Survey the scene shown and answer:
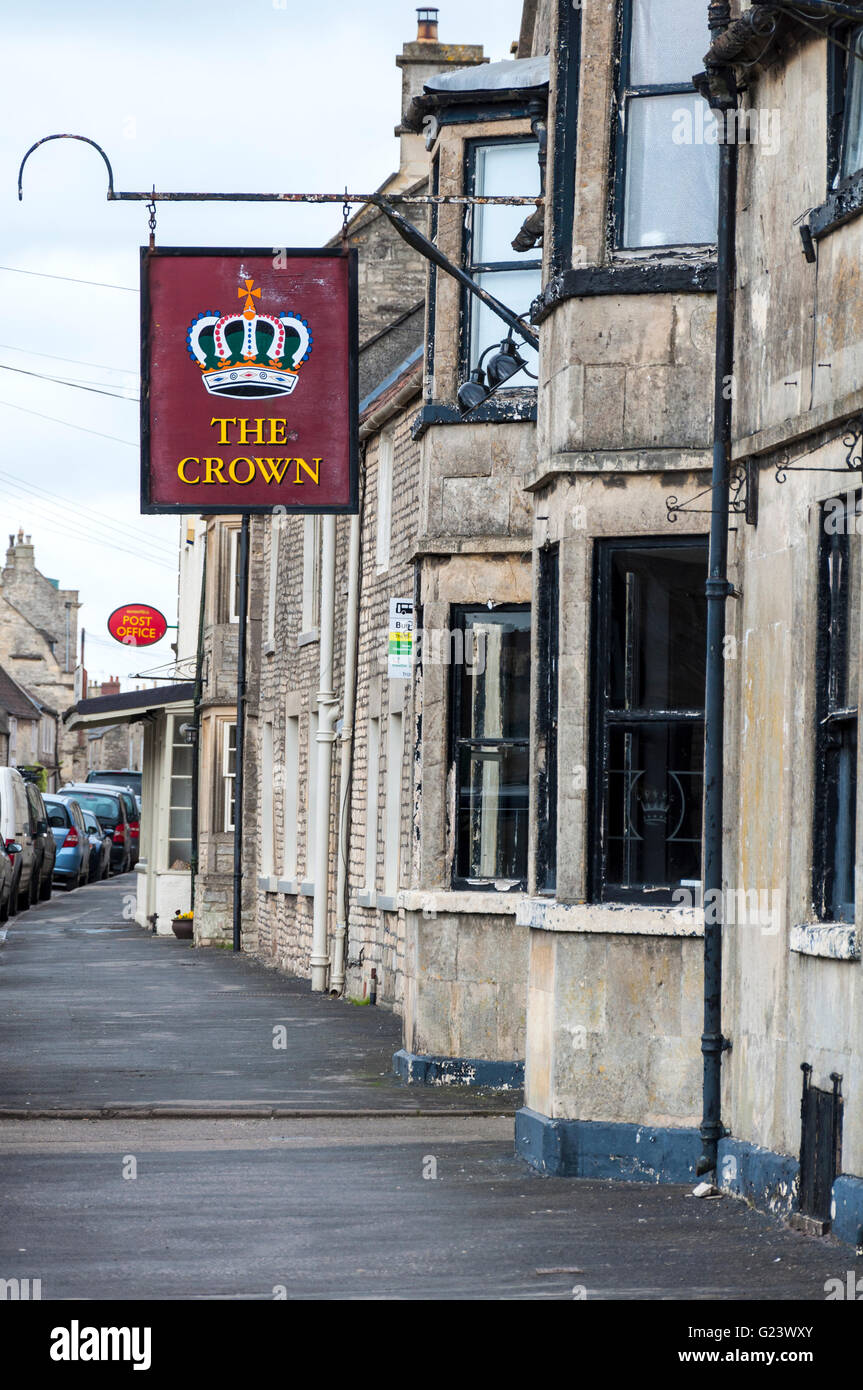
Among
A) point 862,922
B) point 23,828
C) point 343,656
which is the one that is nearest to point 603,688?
point 862,922

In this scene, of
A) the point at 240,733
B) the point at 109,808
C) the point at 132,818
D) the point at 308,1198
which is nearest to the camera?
the point at 308,1198

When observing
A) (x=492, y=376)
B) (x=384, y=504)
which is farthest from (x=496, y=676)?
(x=384, y=504)

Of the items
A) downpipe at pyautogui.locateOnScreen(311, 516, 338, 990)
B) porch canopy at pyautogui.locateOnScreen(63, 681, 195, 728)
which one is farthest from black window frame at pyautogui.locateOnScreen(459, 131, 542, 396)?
porch canopy at pyautogui.locateOnScreen(63, 681, 195, 728)

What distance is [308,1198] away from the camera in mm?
10023

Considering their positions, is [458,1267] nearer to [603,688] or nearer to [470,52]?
[603,688]

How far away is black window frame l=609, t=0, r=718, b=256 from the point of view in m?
11.3

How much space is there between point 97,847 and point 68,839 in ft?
21.0

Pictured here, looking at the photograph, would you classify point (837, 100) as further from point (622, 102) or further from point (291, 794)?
point (291, 794)

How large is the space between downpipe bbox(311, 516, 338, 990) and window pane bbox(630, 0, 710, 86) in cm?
1296

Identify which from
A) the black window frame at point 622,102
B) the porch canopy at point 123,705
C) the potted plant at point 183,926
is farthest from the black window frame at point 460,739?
the porch canopy at point 123,705

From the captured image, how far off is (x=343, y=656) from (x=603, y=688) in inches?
518

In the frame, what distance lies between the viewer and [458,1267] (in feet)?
27.2

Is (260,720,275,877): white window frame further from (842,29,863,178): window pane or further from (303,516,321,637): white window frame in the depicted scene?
(842,29,863,178): window pane

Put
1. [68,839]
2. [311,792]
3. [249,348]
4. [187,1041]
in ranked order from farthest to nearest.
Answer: [68,839] → [311,792] → [187,1041] → [249,348]
